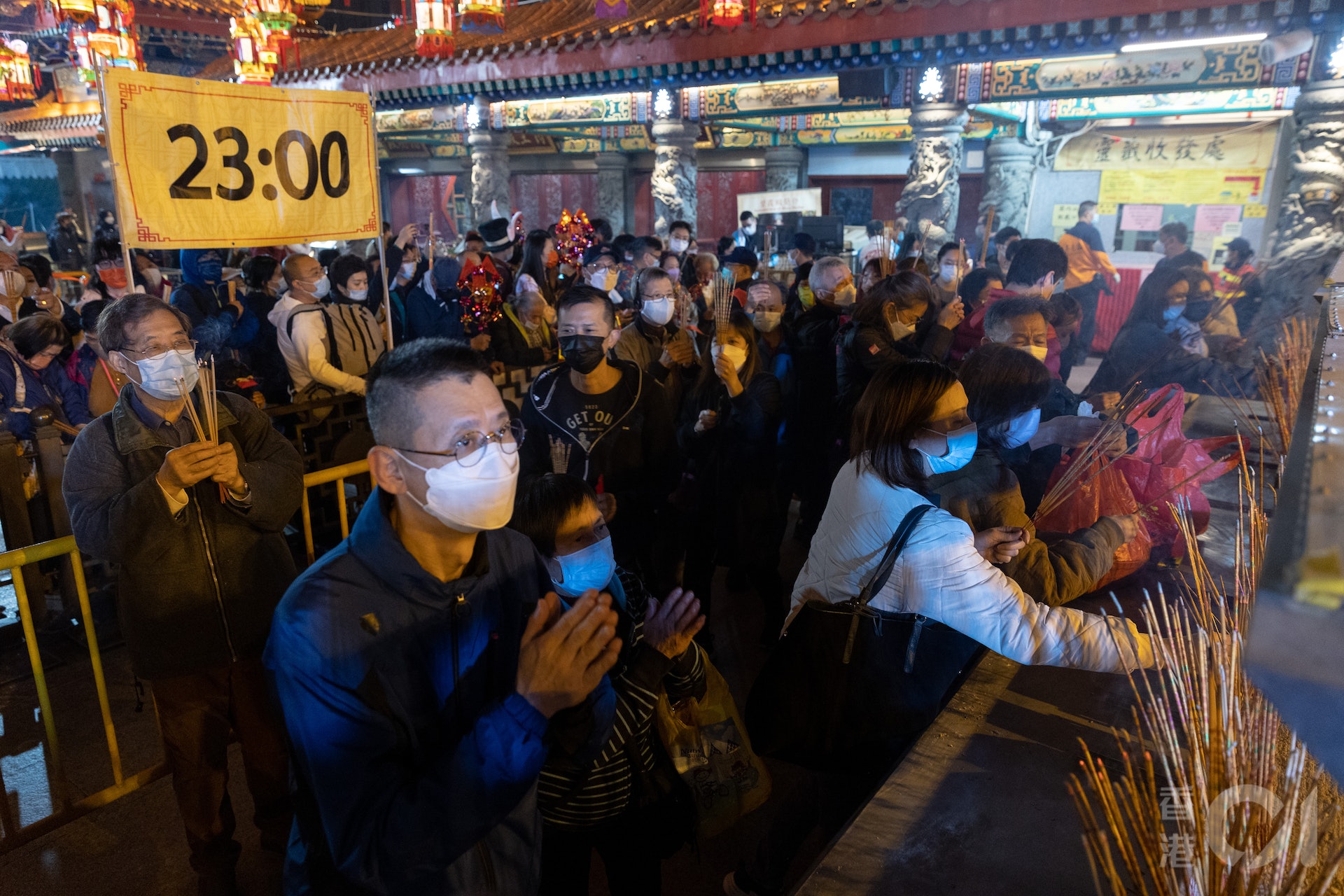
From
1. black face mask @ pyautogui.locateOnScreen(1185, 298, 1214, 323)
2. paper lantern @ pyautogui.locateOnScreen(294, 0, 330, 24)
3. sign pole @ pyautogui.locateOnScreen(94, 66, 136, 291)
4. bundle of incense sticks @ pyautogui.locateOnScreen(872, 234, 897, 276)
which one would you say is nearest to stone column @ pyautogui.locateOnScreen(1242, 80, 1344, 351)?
black face mask @ pyautogui.locateOnScreen(1185, 298, 1214, 323)

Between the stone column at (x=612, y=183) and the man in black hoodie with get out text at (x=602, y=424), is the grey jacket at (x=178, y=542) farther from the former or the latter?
the stone column at (x=612, y=183)

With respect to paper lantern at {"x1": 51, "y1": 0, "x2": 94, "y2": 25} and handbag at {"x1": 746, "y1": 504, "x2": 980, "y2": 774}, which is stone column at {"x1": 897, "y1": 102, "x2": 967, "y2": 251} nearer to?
handbag at {"x1": 746, "y1": 504, "x2": 980, "y2": 774}

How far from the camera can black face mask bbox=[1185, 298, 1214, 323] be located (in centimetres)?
542

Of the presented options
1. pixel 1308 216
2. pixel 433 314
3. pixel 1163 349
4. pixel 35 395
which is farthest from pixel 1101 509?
pixel 1308 216

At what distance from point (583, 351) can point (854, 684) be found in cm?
159

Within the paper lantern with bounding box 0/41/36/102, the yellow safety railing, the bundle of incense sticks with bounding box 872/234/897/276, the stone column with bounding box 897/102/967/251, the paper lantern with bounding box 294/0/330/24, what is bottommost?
the yellow safety railing

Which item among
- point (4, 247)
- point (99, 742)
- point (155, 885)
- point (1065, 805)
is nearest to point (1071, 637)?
point (1065, 805)

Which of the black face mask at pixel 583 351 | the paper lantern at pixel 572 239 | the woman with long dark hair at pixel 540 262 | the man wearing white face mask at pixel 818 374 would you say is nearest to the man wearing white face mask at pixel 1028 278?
the man wearing white face mask at pixel 818 374

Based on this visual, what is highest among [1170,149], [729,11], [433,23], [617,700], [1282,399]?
[433,23]

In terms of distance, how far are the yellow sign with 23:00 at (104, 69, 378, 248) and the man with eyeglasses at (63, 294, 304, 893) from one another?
0.70 metres

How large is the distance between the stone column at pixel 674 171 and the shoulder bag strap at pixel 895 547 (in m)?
9.68

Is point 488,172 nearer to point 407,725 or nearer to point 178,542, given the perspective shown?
point 178,542

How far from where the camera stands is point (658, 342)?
169 inches

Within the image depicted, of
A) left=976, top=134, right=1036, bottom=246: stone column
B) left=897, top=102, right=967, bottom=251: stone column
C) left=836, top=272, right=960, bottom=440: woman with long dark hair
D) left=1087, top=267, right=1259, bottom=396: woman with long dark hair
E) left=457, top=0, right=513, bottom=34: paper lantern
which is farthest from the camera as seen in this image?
left=976, top=134, right=1036, bottom=246: stone column
